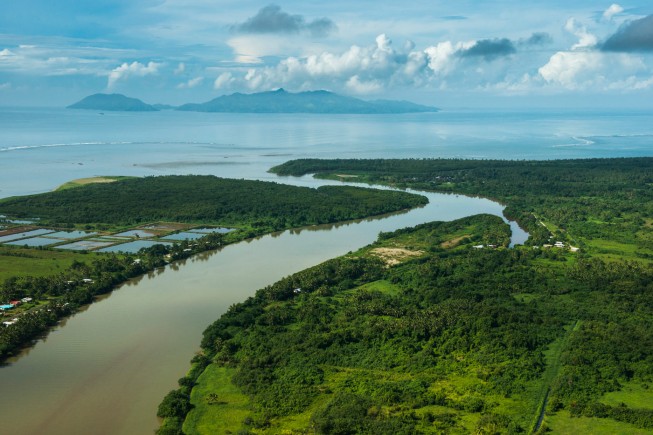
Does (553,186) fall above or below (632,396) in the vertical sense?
above

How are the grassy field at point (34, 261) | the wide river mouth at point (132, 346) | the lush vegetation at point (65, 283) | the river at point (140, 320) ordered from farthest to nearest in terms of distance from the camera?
the grassy field at point (34, 261), the lush vegetation at point (65, 283), the river at point (140, 320), the wide river mouth at point (132, 346)

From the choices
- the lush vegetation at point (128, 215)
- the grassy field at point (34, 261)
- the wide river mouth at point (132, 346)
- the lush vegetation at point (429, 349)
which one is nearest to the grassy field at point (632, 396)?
the lush vegetation at point (429, 349)

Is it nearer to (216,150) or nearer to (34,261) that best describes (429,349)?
(34,261)

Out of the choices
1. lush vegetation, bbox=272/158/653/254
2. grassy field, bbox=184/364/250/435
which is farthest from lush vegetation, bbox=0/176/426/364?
lush vegetation, bbox=272/158/653/254

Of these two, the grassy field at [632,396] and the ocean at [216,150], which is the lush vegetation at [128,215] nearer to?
the ocean at [216,150]

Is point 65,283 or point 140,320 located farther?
point 65,283

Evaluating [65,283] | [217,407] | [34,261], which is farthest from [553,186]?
[217,407]
